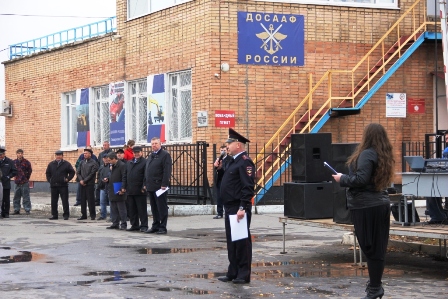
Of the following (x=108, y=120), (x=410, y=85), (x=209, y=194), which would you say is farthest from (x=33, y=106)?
(x=410, y=85)

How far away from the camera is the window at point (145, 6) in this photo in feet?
84.2

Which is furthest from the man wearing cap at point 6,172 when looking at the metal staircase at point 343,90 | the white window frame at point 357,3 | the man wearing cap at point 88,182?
the white window frame at point 357,3

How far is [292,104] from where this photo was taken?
79.4 ft

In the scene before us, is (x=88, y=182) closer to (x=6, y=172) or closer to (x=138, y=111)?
(x=6, y=172)

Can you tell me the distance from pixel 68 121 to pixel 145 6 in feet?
21.8

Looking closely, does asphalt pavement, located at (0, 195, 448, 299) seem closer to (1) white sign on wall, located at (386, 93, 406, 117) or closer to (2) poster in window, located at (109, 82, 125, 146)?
(1) white sign on wall, located at (386, 93, 406, 117)

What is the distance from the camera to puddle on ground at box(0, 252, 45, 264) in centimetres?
1338

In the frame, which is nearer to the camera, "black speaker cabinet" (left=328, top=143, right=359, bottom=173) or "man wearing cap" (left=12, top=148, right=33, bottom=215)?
"black speaker cabinet" (left=328, top=143, right=359, bottom=173)

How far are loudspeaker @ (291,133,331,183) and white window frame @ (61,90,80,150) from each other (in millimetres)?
17714

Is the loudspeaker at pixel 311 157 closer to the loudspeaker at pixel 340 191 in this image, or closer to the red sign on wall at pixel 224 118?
the loudspeaker at pixel 340 191

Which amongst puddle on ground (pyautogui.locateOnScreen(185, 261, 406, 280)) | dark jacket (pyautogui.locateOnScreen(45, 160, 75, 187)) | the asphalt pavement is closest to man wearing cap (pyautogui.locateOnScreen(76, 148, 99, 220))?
dark jacket (pyautogui.locateOnScreen(45, 160, 75, 187))

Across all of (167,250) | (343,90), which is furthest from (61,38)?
(167,250)

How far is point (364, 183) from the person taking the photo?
971 centimetres

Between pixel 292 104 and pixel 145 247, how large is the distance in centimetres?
978
